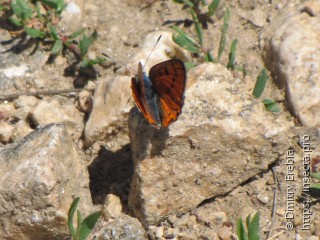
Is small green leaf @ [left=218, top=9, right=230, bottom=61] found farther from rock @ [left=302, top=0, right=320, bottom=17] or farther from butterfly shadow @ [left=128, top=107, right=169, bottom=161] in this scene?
butterfly shadow @ [left=128, top=107, right=169, bottom=161]

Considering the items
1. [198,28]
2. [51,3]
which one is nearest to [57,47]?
[51,3]

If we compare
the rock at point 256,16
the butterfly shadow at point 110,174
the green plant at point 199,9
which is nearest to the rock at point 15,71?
the butterfly shadow at point 110,174

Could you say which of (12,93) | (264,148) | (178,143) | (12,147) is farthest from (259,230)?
(12,93)

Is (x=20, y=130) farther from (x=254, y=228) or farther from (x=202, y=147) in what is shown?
(x=254, y=228)

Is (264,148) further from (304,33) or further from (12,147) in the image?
(12,147)

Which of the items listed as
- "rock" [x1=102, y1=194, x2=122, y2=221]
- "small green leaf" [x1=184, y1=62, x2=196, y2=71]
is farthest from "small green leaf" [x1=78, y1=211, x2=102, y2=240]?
"small green leaf" [x1=184, y1=62, x2=196, y2=71]

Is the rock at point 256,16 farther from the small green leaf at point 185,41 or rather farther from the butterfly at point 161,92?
the butterfly at point 161,92
